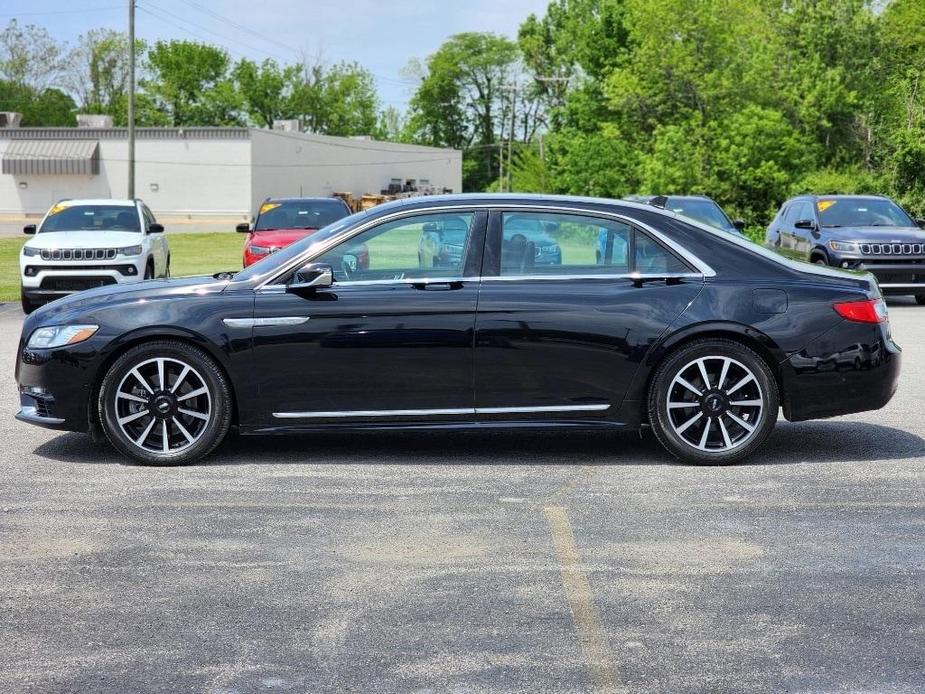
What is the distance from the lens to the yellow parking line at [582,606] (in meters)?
4.18

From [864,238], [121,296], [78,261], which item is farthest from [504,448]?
[864,238]

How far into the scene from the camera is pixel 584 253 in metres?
7.56

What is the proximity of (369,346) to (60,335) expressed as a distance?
1812 mm

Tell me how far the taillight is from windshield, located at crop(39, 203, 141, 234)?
1452cm

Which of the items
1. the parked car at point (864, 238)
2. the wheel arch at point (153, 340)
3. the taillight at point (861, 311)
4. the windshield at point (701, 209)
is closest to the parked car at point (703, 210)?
the windshield at point (701, 209)

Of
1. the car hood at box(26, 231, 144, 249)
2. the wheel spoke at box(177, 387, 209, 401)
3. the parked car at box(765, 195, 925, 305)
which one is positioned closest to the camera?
the wheel spoke at box(177, 387, 209, 401)

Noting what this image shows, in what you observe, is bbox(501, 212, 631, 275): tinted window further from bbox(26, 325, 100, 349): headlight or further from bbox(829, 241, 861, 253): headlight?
bbox(829, 241, 861, 253): headlight

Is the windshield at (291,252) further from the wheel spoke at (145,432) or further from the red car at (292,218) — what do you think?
the red car at (292,218)

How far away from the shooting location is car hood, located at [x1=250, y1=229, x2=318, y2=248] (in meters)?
20.0

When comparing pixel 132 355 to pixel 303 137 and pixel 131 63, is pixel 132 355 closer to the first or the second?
pixel 131 63

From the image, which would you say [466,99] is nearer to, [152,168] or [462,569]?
[152,168]

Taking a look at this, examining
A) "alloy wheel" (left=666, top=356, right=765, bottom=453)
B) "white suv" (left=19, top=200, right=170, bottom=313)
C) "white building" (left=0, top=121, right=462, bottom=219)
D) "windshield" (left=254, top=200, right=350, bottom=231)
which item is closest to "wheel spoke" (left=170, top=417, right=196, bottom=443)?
"alloy wheel" (left=666, top=356, right=765, bottom=453)

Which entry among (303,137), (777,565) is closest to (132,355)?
(777,565)

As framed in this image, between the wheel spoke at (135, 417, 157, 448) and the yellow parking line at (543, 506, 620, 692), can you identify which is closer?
the yellow parking line at (543, 506, 620, 692)
